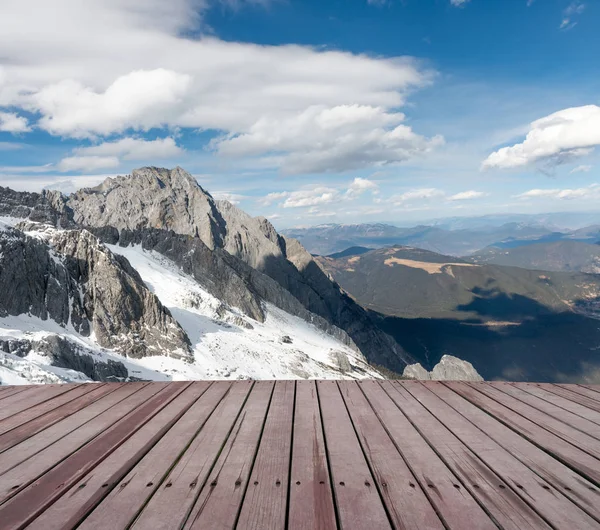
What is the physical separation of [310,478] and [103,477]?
78.0 inches

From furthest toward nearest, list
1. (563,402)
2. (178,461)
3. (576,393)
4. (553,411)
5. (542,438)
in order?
(576,393) → (563,402) → (553,411) → (542,438) → (178,461)

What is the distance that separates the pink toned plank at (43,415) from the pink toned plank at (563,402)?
7.27 m

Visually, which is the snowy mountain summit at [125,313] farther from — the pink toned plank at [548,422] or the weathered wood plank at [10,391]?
the pink toned plank at [548,422]

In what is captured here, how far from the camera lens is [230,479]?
3605mm

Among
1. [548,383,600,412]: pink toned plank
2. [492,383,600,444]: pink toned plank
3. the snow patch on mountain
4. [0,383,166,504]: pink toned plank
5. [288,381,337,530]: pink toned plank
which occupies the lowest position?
the snow patch on mountain

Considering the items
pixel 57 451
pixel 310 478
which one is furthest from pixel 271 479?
pixel 57 451

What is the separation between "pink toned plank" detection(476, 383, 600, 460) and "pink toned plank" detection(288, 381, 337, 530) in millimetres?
2948

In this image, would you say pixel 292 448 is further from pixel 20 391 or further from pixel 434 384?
pixel 20 391

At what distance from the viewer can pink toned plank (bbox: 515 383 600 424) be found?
552cm

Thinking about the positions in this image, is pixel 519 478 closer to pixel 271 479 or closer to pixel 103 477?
pixel 271 479

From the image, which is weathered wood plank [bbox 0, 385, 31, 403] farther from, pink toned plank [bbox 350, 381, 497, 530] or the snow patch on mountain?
the snow patch on mountain

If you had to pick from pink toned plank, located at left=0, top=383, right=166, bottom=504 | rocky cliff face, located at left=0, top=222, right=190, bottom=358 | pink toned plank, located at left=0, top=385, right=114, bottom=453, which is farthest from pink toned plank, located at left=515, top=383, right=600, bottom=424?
rocky cliff face, located at left=0, top=222, right=190, bottom=358

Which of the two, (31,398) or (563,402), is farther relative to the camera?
(31,398)

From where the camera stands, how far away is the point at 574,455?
169 inches
